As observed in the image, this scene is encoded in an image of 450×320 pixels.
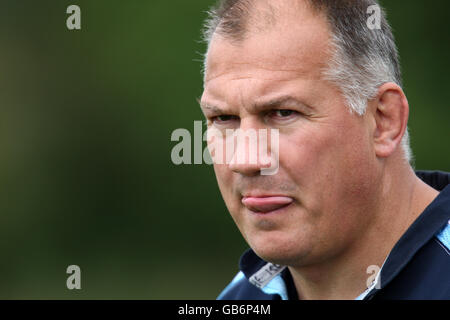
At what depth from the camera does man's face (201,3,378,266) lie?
2.86 metres

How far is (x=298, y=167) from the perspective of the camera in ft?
9.32

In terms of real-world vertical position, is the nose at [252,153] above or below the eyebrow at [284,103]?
below

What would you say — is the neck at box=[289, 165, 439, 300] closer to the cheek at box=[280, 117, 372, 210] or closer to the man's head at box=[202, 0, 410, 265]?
the man's head at box=[202, 0, 410, 265]

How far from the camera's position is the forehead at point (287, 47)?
2.87m

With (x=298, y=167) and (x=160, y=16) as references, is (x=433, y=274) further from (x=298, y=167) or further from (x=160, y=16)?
(x=160, y=16)

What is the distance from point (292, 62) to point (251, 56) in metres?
0.16

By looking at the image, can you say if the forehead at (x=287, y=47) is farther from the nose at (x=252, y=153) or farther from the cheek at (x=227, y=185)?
the cheek at (x=227, y=185)

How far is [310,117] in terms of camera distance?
2865 mm

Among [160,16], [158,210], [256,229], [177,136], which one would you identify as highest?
[160,16]

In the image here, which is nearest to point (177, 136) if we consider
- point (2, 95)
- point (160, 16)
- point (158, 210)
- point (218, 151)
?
point (158, 210)
